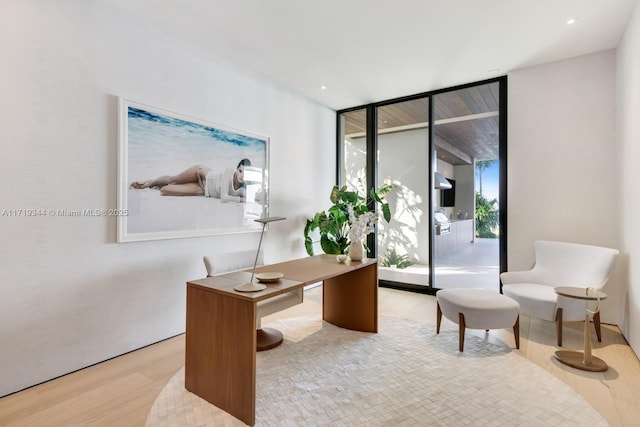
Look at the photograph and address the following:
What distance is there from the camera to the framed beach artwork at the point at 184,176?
2691mm

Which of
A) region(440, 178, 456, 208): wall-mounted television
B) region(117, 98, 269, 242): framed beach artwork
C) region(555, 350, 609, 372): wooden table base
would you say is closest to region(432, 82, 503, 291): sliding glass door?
region(440, 178, 456, 208): wall-mounted television

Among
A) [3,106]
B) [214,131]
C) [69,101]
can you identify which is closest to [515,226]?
[214,131]

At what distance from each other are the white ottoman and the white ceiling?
2388 mm

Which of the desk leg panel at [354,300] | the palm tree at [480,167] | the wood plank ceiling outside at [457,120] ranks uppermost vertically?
the wood plank ceiling outside at [457,120]

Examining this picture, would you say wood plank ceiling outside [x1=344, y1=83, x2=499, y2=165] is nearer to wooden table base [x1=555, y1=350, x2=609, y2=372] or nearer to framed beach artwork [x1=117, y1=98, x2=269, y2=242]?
framed beach artwork [x1=117, y1=98, x2=269, y2=242]

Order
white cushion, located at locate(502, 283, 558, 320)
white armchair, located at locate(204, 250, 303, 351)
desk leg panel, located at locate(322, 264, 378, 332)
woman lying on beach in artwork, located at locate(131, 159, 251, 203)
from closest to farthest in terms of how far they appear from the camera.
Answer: white armchair, located at locate(204, 250, 303, 351), white cushion, located at locate(502, 283, 558, 320), woman lying on beach in artwork, located at locate(131, 159, 251, 203), desk leg panel, located at locate(322, 264, 378, 332)

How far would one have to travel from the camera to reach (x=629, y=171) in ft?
9.07

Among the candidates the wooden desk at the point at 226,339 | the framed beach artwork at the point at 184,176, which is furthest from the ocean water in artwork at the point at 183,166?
the wooden desk at the point at 226,339

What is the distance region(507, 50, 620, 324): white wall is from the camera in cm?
328

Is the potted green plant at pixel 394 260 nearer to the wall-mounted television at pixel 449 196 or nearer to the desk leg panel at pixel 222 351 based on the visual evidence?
the wall-mounted television at pixel 449 196

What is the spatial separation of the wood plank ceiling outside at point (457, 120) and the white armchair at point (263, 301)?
3069 millimetres

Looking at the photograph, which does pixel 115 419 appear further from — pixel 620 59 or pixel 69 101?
pixel 620 59

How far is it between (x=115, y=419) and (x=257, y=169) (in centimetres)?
267

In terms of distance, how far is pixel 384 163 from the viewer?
4934 millimetres
